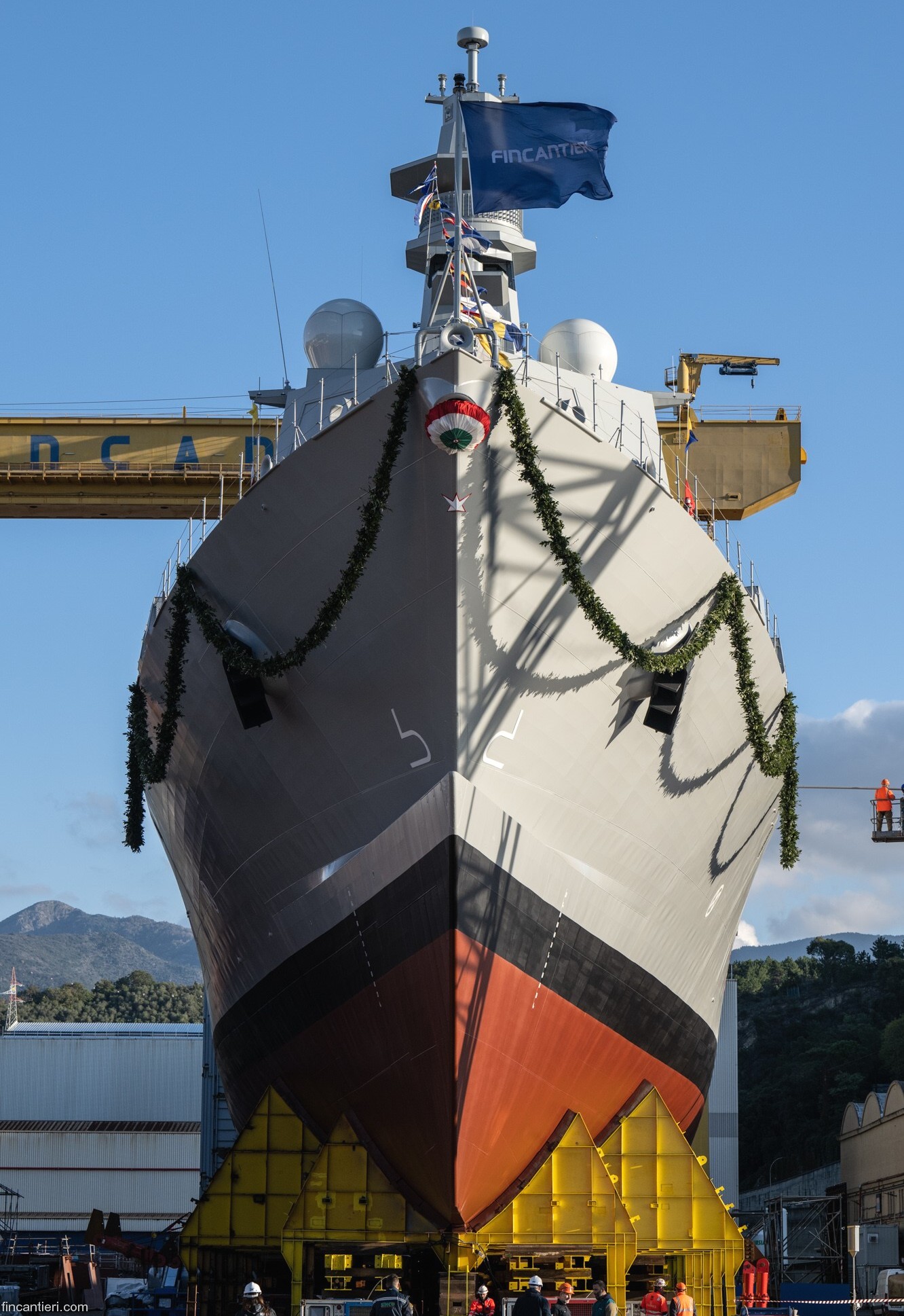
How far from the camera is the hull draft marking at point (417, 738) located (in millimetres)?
12148

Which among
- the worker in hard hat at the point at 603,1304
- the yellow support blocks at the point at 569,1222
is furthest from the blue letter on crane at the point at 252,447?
the worker in hard hat at the point at 603,1304

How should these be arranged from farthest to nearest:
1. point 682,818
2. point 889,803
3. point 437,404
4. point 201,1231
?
1. point 889,803
2. point 682,818
3. point 201,1231
4. point 437,404

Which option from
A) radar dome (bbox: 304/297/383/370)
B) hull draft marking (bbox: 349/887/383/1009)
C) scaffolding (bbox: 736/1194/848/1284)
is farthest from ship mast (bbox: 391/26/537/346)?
scaffolding (bbox: 736/1194/848/1284)

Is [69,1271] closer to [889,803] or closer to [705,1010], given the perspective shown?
[705,1010]

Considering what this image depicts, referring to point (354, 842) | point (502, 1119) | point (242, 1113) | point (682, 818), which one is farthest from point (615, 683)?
point (242, 1113)

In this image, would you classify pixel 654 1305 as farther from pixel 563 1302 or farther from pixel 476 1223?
pixel 476 1223

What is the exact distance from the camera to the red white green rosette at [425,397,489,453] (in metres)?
11.6

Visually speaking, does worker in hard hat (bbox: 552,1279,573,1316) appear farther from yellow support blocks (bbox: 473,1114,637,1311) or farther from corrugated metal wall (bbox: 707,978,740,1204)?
corrugated metal wall (bbox: 707,978,740,1204)

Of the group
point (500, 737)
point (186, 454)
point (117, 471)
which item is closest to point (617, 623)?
point (500, 737)

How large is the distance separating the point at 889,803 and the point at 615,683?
442 inches

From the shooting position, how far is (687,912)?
14.3 meters

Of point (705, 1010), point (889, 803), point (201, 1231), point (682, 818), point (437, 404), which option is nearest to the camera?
point (437, 404)

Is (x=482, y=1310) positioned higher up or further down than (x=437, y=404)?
further down

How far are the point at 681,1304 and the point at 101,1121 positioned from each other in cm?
2635
